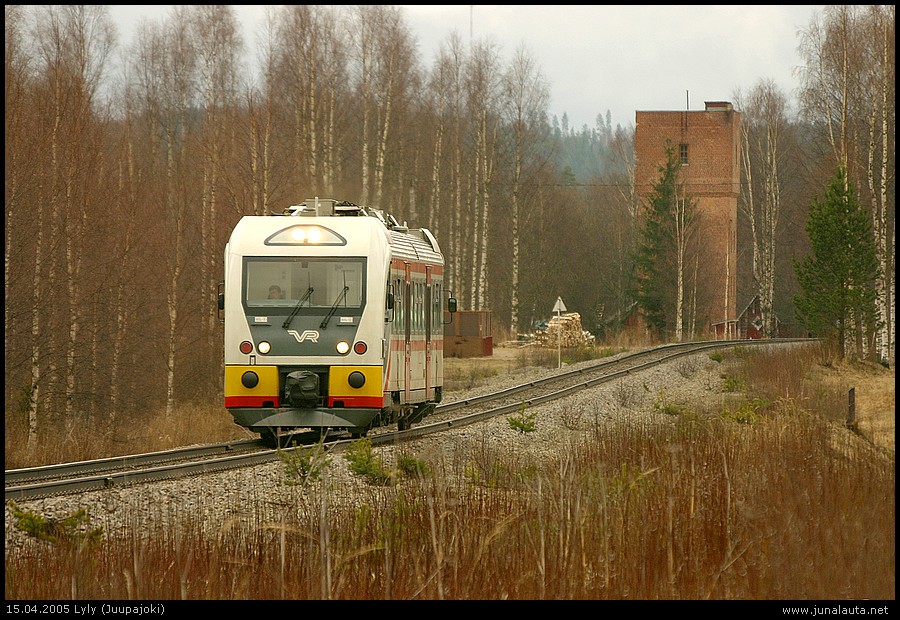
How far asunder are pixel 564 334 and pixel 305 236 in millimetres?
32348

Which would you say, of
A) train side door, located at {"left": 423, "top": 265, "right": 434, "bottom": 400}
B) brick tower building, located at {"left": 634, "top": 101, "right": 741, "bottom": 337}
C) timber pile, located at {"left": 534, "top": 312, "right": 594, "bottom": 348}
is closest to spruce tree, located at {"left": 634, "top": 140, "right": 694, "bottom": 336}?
brick tower building, located at {"left": 634, "top": 101, "right": 741, "bottom": 337}

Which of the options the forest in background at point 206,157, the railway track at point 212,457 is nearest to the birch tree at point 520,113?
the forest in background at point 206,157

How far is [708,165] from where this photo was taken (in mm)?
65562

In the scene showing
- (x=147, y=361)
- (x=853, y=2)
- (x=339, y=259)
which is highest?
(x=853, y=2)

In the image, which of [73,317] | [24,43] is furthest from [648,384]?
[24,43]

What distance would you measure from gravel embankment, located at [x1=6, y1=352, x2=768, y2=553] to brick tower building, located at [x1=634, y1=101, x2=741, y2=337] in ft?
135

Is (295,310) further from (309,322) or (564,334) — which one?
(564,334)

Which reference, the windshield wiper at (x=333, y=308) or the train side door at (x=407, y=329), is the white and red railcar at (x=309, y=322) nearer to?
the windshield wiper at (x=333, y=308)

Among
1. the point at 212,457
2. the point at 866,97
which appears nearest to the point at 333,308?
the point at 212,457

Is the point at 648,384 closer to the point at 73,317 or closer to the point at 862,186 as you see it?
the point at 73,317

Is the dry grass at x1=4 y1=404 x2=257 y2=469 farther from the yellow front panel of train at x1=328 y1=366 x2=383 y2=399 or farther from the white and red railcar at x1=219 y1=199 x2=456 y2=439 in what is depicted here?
the yellow front panel of train at x1=328 y1=366 x2=383 y2=399

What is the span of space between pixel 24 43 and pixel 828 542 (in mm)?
25594

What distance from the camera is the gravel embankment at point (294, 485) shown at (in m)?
8.91

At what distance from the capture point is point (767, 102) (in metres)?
66.8
